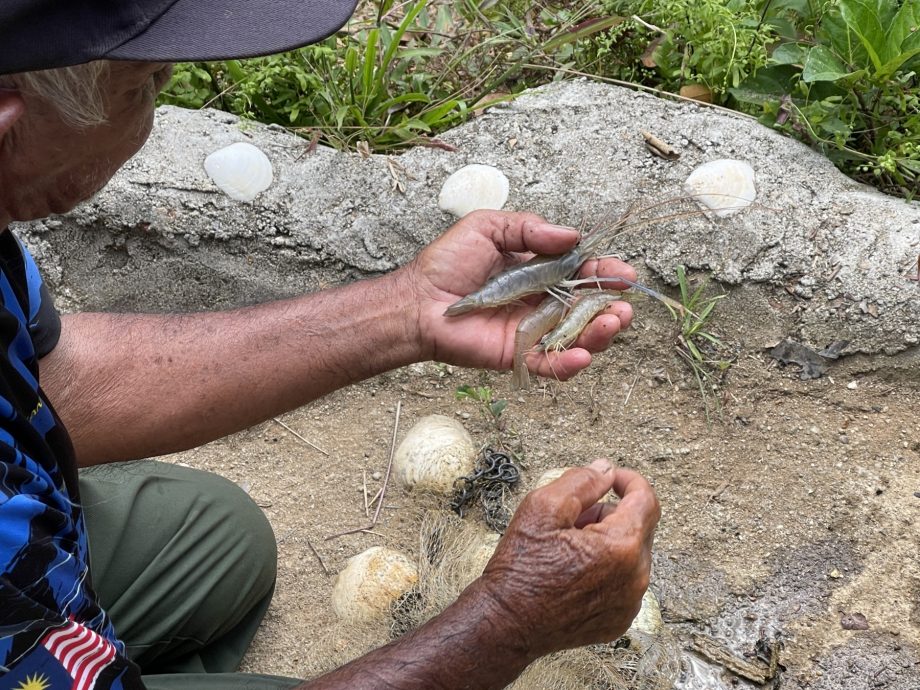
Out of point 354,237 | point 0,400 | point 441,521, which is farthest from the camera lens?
point 354,237

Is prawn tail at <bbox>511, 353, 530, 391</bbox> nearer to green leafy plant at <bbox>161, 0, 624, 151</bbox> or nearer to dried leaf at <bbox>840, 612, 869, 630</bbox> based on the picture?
dried leaf at <bbox>840, 612, 869, 630</bbox>

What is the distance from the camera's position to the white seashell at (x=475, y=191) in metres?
3.37

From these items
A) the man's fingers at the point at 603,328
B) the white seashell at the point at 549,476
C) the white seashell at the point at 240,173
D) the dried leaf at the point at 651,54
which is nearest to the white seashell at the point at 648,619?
the white seashell at the point at 549,476

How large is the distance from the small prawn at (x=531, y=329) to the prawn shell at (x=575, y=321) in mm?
24

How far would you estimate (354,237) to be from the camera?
11.4 ft

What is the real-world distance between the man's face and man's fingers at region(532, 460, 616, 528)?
1.08 metres

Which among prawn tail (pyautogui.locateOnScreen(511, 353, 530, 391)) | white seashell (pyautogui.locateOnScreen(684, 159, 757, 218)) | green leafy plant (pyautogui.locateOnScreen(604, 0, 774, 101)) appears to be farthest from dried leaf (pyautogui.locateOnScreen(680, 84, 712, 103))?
prawn tail (pyautogui.locateOnScreen(511, 353, 530, 391))

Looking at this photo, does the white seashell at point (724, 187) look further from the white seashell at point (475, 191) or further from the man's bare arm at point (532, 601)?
the man's bare arm at point (532, 601)

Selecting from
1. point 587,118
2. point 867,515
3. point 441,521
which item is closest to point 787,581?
point 867,515

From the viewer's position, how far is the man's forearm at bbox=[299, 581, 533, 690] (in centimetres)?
178

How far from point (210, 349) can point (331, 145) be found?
1444mm

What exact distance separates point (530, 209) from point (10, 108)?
85.6 inches

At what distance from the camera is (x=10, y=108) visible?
1461 mm

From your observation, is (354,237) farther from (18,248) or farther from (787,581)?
(787,581)
